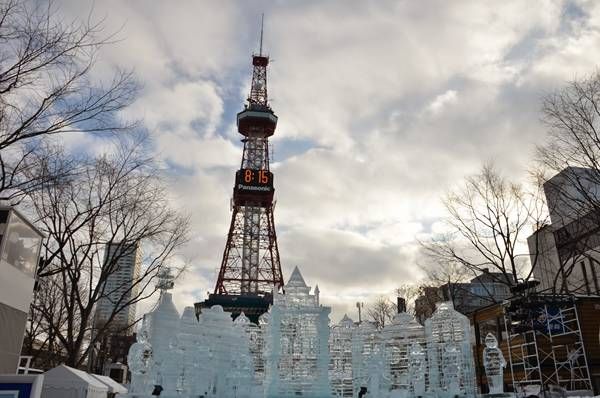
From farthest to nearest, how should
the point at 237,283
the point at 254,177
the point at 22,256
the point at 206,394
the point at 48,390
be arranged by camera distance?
the point at 254,177
the point at 237,283
the point at 48,390
the point at 22,256
the point at 206,394

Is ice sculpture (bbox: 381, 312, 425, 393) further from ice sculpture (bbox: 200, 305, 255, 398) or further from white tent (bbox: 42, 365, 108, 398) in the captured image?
white tent (bbox: 42, 365, 108, 398)

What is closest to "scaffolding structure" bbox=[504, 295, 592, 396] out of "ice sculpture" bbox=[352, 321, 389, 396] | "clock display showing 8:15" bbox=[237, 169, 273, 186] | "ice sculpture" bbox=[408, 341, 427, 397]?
"ice sculpture" bbox=[408, 341, 427, 397]

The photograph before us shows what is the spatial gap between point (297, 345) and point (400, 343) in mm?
3078

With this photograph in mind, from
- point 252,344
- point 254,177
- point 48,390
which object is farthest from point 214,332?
point 254,177

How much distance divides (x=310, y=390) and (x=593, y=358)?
36.3 ft

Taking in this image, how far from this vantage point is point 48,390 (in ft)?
47.0

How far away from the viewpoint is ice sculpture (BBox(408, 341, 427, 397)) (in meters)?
11.4

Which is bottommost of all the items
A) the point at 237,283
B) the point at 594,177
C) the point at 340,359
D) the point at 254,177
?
the point at 340,359

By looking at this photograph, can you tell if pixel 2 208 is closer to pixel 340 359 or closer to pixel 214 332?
pixel 214 332

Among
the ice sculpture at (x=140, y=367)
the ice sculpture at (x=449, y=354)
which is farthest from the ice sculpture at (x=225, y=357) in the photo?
the ice sculpture at (x=449, y=354)

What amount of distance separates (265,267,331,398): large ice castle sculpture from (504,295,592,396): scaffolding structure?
24.9ft

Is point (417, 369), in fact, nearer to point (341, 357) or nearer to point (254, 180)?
point (341, 357)

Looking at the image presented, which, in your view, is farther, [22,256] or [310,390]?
[22,256]

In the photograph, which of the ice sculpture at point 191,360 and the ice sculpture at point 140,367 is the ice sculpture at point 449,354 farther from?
the ice sculpture at point 140,367
